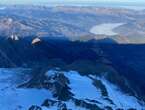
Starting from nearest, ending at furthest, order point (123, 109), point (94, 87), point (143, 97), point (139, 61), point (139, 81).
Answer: point (123, 109), point (94, 87), point (143, 97), point (139, 81), point (139, 61)

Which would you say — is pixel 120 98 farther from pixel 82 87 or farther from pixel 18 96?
pixel 18 96

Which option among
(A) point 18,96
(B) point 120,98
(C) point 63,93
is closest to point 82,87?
(C) point 63,93

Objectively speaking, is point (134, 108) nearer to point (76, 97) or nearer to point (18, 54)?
point (76, 97)

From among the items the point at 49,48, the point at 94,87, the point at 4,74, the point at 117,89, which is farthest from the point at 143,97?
the point at 49,48

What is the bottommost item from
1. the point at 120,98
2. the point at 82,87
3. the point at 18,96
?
the point at 120,98

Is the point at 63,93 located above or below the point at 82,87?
above

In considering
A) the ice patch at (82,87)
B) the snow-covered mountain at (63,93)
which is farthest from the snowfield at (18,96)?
the ice patch at (82,87)

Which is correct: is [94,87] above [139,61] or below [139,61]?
above

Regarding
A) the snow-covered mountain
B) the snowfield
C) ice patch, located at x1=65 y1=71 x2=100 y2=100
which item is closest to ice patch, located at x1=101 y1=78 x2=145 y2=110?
the snow-covered mountain
